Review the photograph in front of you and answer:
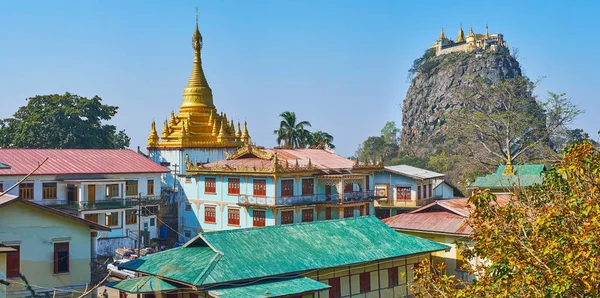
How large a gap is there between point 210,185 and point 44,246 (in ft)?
69.7

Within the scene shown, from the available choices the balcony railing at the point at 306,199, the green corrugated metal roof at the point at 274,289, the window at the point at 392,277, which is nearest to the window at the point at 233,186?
the balcony railing at the point at 306,199

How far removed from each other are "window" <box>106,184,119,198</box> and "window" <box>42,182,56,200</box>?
3204 mm

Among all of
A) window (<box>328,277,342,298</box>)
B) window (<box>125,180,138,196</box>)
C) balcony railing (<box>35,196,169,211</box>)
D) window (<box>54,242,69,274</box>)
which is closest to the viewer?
window (<box>54,242,69,274</box>)

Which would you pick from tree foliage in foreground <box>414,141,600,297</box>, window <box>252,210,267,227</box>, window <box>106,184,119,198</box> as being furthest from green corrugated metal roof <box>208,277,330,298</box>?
window <box>106,184,119,198</box>

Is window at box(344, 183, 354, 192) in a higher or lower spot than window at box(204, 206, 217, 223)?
higher

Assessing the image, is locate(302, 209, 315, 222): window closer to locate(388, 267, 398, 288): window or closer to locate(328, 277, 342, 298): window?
locate(388, 267, 398, 288): window

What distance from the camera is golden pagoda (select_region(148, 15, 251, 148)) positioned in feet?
169

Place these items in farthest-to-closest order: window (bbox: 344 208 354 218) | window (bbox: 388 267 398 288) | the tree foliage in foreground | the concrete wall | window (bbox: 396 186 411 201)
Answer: window (bbox: 396 186 411 201) < window (bbox: 344 208 354 218) < window (bbox: 388 267 398 288) < the concrete wall < the tree foliage in foreground

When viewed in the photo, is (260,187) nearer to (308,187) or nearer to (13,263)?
(308,187)

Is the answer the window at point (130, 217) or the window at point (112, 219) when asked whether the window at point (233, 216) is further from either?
the window at point (112, 219)

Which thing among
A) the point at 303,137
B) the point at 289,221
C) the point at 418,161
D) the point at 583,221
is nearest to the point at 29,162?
Result: the point at 289,221

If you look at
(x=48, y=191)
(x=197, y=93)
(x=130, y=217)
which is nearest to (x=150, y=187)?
(x=130, y=217)

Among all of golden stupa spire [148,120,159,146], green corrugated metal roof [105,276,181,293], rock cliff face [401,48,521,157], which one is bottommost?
green corrugated metal roof [105,276,181,293]

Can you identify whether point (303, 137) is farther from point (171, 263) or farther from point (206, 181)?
point (171, 263)
